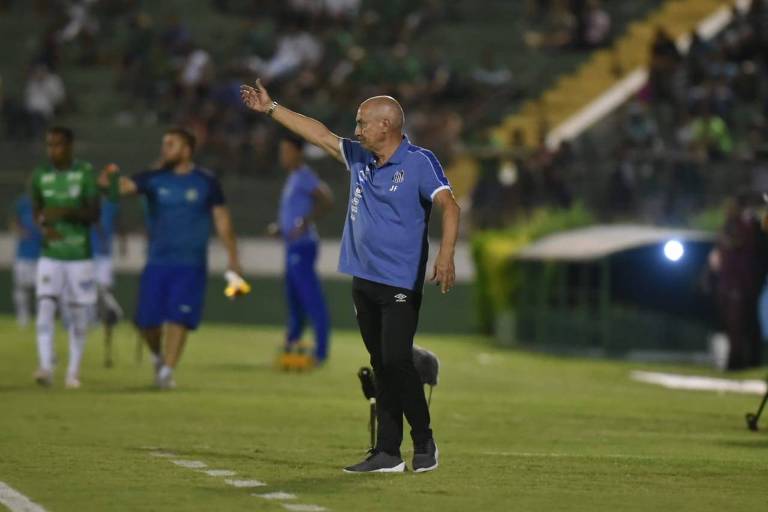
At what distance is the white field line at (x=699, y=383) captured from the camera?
20.1 m

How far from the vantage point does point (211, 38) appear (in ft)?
143

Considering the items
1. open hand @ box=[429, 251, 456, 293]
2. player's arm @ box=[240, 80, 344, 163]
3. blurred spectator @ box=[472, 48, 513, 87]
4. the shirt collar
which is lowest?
open hand @ box=[429, 251, 456, 293]

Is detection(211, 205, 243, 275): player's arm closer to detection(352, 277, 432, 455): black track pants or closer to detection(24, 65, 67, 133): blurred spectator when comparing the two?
detection(352, 277, 432, 455): black track pants

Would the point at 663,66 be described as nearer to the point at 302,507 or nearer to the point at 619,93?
the point at 619,93

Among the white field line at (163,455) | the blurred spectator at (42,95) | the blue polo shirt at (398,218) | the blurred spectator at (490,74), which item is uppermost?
the blurred spectator at (490,74)

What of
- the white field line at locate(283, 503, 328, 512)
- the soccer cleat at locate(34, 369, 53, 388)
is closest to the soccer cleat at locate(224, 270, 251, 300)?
the soccer cleat at locate(34, 369, 53, 388)

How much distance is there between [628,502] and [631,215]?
18641mm

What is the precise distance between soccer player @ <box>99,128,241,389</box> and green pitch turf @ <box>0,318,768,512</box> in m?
0.66

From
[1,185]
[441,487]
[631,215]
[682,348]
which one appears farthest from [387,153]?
[1,185]

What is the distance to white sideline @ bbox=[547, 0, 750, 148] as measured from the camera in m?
37.3

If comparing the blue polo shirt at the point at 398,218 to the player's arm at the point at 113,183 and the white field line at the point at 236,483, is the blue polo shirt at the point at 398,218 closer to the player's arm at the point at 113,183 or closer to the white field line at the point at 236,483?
the white field line at the point at 236,483

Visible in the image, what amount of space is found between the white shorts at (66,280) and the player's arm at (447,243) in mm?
6895

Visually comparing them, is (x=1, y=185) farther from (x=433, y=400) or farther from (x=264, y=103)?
(x=264, y=103)

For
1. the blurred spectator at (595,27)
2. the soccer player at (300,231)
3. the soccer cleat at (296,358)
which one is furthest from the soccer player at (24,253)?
the blurred spectator at (595,27)
